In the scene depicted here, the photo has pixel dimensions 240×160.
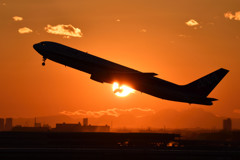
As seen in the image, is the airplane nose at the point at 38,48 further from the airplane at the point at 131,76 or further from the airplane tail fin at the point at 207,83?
the airplane tail fin at the point at 207,83

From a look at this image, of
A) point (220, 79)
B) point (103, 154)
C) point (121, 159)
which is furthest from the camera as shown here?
point (220, 79)

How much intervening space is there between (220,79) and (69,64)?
35.5 meters

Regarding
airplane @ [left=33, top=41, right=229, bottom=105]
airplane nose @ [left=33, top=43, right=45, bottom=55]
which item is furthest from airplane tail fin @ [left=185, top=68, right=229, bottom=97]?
airplane nose @ [left=33, top=43, right=45, bottom=55]

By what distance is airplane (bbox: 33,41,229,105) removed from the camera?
6706 centimetres

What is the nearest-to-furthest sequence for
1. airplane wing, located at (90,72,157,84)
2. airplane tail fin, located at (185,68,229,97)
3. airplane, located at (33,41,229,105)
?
1. airplane, located at (33,41,229,105)
2. airplane wing, located at (90,72,157,84)
3. airplane tail fin, located at (185,68,229,97)

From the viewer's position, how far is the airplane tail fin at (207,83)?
249 feet

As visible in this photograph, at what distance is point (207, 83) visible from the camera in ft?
252

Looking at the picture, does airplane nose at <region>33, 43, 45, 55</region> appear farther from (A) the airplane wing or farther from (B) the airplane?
(A) the airplane wing

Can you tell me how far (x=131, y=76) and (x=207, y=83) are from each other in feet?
62.3

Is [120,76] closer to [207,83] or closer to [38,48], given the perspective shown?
[38,48]

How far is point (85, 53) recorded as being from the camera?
68438 millimetres

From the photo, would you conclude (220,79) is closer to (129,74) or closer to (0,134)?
(129,74)

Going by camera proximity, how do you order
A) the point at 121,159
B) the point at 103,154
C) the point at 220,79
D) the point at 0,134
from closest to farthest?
the point at 121,159, the point at 103,154, the point at 220,79, the point at 0,134

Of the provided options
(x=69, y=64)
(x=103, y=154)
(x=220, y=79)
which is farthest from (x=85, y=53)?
(x=220, y=79)
